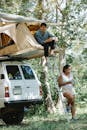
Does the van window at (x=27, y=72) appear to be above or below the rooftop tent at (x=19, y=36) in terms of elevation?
below

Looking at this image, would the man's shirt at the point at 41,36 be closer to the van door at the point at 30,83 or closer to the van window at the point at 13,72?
the van window at the point at 13,72

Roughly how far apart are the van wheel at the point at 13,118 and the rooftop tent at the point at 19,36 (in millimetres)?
2046

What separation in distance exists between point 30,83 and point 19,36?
163 centimetres

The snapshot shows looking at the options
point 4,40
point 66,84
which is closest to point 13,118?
point 4,40

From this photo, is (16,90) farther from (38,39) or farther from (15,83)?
(38,39)

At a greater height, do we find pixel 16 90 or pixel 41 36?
pixel 41 36

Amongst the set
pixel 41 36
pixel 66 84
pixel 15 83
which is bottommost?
pixel 15 83

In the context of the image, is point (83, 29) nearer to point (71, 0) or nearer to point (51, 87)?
point (71, 0)

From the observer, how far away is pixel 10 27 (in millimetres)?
12602

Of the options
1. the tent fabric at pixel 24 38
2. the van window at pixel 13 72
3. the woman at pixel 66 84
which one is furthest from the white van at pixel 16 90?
the woman at pixel 66 84

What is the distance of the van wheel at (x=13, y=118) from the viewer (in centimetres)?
1388

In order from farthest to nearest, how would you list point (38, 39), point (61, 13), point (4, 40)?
point (61, 13), point (4, 40), point (38, 39)

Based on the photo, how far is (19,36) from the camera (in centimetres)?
1280

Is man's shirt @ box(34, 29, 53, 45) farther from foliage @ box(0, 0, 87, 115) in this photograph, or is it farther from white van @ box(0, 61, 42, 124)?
foliage @ box(0, 0, 87, 115)
